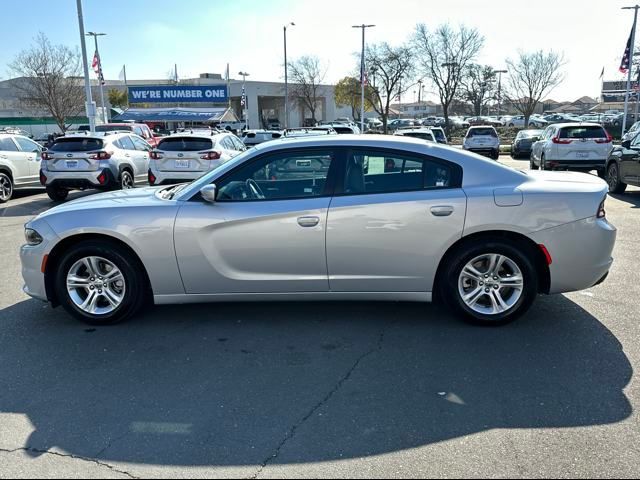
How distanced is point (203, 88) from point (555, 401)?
4395 cm

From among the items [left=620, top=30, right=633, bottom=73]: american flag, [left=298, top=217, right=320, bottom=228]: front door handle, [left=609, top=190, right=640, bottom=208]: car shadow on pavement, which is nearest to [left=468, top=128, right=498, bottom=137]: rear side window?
[left=620, top=30, right=633, bottom=73]: american flag

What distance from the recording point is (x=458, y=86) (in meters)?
45.1

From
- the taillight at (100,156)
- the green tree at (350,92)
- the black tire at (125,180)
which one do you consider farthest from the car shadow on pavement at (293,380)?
the green tree at (350,92)

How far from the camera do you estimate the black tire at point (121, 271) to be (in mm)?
4410

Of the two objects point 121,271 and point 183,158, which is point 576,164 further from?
point 121,271

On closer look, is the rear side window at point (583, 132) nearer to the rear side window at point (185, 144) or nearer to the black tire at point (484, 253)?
the rear side window at point (185, 144)

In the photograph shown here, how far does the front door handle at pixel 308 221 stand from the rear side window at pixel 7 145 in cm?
1118

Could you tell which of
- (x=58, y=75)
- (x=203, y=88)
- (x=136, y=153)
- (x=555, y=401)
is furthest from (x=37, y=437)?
(x=203, y=88)

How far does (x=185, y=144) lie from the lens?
1166 cm

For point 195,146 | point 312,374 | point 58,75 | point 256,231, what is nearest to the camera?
point 312,374

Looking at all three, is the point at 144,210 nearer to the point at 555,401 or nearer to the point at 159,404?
the point at 159,404

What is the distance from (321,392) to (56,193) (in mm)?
10924

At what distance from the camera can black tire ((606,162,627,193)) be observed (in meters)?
12.1

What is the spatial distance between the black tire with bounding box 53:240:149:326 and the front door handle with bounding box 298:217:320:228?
1.45 meters
